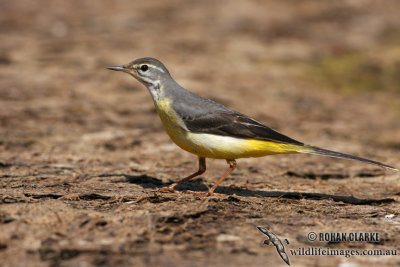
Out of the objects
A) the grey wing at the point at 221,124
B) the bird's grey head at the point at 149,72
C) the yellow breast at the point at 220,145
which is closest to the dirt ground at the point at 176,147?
the yellow breast at the point at 220,145

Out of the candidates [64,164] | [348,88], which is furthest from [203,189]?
[348,88]

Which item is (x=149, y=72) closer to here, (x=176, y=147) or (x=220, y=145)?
(x=220, y=145)

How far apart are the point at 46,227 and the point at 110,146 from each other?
4575 millimetres

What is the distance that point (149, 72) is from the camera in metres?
7.66

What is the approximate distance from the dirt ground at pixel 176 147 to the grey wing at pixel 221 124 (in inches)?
36.1

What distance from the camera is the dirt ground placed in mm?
5195

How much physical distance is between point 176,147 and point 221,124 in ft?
10.0

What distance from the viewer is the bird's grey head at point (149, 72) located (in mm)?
7590

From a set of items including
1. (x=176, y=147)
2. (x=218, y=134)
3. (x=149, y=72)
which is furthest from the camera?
(x=176, y=147)

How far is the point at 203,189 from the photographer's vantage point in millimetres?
7535

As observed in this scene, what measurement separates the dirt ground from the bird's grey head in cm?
157

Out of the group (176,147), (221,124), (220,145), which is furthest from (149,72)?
(176,147)

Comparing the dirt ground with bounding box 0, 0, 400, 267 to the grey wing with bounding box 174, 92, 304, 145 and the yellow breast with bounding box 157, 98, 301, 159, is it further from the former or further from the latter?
the grey wing with bounding box 174, 92, 304, 145

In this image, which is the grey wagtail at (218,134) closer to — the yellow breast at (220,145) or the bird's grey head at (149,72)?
the yellow breast at (220,145)
